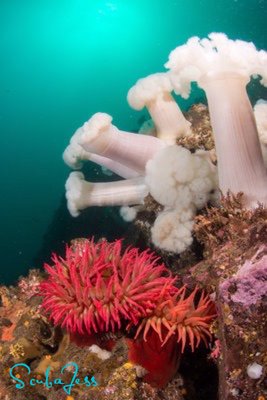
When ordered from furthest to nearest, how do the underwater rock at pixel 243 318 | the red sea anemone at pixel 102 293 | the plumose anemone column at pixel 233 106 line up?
the plumose anemone column at pixel 233 106
the red sea anemone at pixel 102 293
the underwater rock at pixel 243 318

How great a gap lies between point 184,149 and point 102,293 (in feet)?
7.66

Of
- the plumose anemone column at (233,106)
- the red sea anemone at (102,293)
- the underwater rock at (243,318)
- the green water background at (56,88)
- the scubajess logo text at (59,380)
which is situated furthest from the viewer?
the green water background at (56,88)

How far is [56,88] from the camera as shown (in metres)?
7.05

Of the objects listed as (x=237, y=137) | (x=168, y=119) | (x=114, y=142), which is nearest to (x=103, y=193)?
(x=114, y=142)

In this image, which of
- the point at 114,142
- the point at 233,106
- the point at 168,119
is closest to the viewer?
the point at 233,106

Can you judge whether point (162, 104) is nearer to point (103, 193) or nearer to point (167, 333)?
point (103, 193)

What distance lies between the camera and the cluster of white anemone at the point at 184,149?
397 centimetres

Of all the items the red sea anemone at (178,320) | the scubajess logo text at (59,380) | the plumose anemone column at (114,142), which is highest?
the plumose anemone column at (114,142)

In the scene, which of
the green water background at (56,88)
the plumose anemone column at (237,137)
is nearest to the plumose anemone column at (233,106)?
the plumose anemone column at (237,137)

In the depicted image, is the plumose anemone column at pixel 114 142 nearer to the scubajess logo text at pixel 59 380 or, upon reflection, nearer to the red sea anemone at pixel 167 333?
the red sea anemone at pixel 167 333

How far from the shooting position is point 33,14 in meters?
6.72

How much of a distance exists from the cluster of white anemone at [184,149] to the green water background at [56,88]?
178 centimetres

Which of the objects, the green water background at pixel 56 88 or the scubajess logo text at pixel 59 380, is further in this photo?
the green water background at pixel 56 88

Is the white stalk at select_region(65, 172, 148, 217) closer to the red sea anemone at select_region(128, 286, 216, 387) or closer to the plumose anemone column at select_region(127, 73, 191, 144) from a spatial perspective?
the plumose anemone column at select_region(127, 73, 191, 144)
